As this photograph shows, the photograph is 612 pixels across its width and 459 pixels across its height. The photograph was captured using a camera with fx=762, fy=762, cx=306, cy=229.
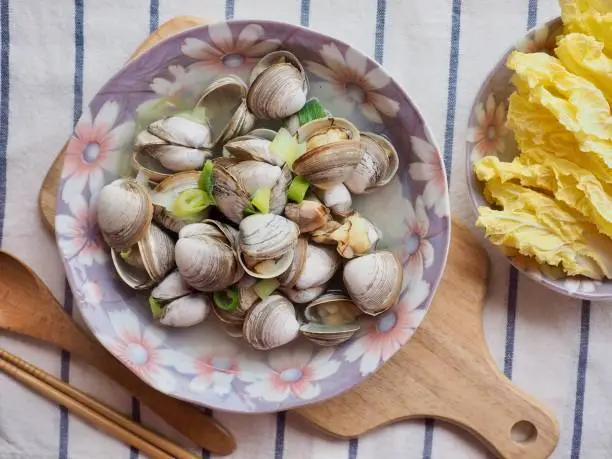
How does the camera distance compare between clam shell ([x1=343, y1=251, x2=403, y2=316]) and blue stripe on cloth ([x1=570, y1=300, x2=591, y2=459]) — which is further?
blue stripe on cloth ([x1=570, y1=300, x2=591, y2=459])

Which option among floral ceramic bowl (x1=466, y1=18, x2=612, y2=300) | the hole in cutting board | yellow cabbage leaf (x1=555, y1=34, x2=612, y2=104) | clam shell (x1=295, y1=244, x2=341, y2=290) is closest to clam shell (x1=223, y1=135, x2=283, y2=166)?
clam shell (x1=295, y1=244, x2=341, y2=290)

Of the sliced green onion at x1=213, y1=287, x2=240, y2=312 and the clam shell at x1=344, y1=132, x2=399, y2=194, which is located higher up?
the clam shell at x1=344, y1=132, x2=399, y2=194

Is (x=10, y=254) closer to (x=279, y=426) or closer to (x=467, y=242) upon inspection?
(x=279, y=426)

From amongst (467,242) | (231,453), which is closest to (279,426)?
(231,453)

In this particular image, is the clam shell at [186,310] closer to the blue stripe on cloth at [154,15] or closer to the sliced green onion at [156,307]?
the sliced green onion at [156,307]

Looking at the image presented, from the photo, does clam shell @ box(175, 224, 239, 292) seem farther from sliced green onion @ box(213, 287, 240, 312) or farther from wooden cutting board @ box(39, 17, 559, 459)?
wooden cutting board @ box(39, 17, 559, 459)

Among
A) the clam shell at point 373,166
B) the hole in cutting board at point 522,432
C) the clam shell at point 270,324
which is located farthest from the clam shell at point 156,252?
the hole in cutting board at point 522,432
